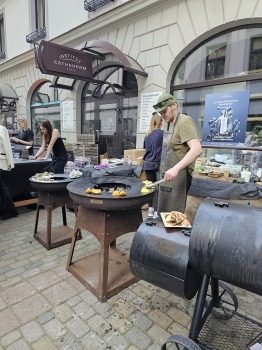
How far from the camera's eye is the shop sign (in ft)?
15.8

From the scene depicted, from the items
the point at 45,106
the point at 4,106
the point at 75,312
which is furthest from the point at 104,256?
the point at 4,106

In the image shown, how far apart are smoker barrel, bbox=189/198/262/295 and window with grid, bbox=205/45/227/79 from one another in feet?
14.2

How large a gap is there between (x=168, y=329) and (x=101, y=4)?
731cm

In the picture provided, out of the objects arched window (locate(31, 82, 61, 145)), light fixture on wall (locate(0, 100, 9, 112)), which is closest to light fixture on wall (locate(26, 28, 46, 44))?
arched window (locate(31, 82, 61, 145))

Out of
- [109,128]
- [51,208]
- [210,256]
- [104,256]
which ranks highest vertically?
[109,128]

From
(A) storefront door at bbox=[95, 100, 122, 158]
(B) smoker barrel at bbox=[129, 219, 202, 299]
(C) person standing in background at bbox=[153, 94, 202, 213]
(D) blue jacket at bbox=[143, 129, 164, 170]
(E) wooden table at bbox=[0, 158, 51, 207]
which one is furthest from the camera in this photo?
(A) storefront door at bbox=[95, 100, 122, 158]

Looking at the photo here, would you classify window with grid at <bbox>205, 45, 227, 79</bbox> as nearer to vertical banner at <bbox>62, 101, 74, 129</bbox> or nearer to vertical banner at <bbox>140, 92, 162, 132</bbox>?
vertical banner at <bbox>140, 92, 162, 132</bbox>

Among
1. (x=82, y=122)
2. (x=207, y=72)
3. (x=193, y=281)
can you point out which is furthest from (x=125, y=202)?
(x=82, y=122)

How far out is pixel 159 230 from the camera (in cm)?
170

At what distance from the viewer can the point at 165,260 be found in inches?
62.1

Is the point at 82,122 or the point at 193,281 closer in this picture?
the point at 193,281

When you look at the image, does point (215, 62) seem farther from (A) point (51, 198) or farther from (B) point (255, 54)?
(A) point (51, 198)

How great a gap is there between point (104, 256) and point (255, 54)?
4581mm

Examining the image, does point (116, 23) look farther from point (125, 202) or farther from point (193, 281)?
point (193, 281)
